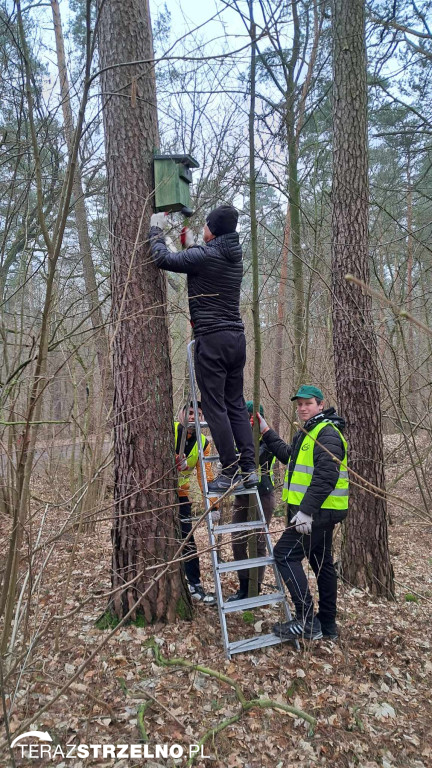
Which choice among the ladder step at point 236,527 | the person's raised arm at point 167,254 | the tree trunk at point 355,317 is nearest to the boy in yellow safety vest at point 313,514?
the ladder step at point 236,527

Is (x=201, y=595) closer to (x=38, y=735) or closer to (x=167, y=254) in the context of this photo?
(x=38, y=735)

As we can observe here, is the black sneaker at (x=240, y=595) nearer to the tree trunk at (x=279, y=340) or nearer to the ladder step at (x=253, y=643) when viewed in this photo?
the ladder step at (x=253, y=643)

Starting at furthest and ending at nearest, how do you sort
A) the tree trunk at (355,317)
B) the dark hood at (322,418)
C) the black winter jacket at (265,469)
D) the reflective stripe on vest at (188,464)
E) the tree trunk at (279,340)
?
the tree trunk at (279,340), the tree trunk at (355,317), the black winter jacket at (265,469), the reflective stripe on vest at (188,464), the dark hood at (322,418)

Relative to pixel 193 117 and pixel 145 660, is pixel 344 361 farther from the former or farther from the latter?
pixel 193 117

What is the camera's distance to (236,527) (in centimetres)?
361

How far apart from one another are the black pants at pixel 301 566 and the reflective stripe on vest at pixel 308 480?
0.20 m

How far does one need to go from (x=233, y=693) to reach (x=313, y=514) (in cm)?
134

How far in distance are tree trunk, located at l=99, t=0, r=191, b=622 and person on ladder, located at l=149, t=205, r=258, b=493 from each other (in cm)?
31

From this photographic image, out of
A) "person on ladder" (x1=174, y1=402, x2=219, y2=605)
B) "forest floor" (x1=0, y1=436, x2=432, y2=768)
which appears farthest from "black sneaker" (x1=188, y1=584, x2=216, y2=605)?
"forest floor" (x1=0, y1=436, x2=432, y2=768)

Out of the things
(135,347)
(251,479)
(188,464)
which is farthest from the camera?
(188,464)

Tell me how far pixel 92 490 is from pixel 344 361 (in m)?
4.41

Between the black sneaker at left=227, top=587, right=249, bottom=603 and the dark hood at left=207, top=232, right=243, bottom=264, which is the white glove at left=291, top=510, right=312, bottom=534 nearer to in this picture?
the black sneaker at left=227, top=587, right=249, bottom=603

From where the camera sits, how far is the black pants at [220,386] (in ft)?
12.4

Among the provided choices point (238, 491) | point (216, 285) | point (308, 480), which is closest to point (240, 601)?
point (238, 491)
